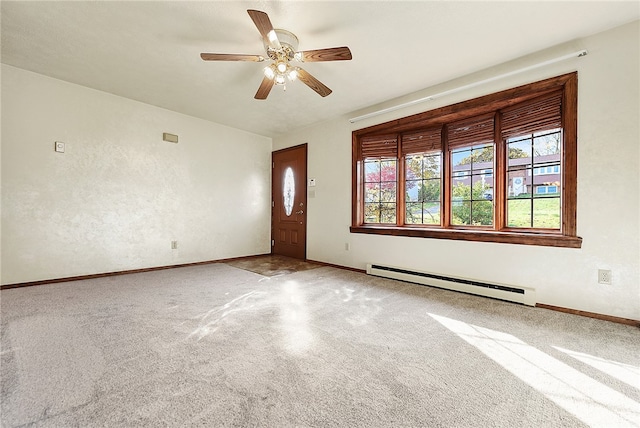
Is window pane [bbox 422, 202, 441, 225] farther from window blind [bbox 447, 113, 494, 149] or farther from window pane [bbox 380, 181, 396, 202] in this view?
window blind [bbox 447, 113, 494, 149]

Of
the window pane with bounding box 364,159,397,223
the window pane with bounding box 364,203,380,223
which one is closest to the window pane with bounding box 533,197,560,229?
the window pane with bounding box 364,159,397,223

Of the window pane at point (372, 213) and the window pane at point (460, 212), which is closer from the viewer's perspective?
the window pane at point (460, 212)

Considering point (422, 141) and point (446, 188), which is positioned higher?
point (422, 141)

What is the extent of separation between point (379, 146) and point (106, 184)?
4.21m

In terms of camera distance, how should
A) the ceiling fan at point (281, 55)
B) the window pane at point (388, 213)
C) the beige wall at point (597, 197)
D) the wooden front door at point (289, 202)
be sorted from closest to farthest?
the ceiling fan at point (281, 55) < the beige wall at point (597, 197) < the window pane at point (388, 213) < the wooden front door at point (289, 202)

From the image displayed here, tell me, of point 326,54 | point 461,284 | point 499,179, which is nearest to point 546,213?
point 499,179

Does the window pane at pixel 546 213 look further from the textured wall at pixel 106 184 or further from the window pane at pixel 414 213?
the textured wall at pixel 106 184

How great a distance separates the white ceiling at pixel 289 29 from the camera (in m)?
2.25

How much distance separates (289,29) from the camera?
8.08 ft

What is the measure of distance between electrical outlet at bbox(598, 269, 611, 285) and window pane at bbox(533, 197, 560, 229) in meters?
0.55

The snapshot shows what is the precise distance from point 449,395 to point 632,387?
109 centimetres

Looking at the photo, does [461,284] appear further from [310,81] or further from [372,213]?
[310,81]

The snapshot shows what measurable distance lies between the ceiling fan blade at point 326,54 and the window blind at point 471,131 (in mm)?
2063

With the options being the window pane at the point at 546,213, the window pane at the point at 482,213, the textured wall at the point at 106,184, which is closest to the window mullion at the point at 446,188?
the window pane at the point at 482,213
